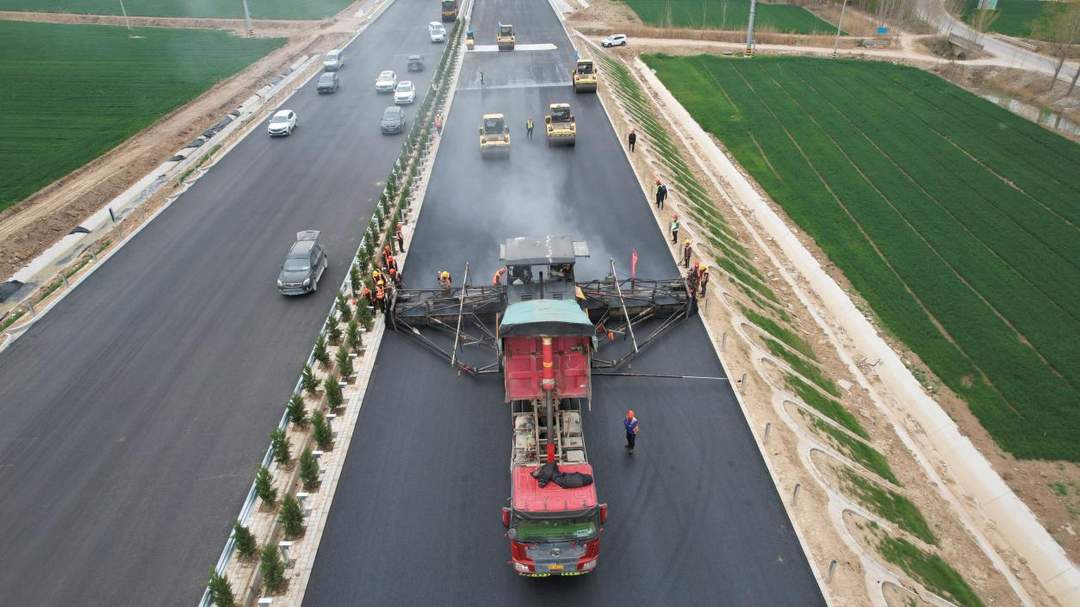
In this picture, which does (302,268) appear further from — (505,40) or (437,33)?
(437,33)

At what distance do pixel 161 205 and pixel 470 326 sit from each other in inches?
840

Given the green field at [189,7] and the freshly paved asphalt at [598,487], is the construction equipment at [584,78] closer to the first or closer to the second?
the freshly paved asphalt at [598,487]

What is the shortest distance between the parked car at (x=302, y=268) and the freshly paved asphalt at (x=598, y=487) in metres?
3.76

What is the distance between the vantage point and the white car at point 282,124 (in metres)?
44.3

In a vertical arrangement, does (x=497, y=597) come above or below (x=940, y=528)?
above

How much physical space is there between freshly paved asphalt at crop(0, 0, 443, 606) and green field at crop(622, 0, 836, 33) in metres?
59.8

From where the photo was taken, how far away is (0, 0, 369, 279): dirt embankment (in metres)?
33.2

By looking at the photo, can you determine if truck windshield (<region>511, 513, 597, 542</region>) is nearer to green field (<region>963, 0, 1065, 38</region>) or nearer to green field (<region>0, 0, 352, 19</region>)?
green field (<region>963, 0, 1065, 38</region>)

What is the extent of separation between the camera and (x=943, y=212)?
37.0m

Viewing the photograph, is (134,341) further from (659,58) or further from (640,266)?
(659,58)

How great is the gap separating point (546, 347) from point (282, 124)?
1400 inches

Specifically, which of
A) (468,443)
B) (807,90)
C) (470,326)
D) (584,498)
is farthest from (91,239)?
(807,90)

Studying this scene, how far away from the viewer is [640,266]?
28.2 metres

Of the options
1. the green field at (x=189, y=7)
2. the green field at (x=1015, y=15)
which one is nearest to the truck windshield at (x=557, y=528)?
the green field at (x=1015, y=15)
